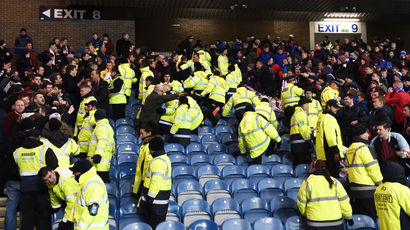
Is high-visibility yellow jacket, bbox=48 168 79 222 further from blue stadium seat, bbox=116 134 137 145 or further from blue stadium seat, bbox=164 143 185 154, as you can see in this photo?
blue stadium seat, bbox=116 134 137 145

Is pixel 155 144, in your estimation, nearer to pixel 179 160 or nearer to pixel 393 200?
pixel 179 160

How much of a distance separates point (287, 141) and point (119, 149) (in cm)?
396

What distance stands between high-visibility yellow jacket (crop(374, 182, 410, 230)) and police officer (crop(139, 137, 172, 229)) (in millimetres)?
2908

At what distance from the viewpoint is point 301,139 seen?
32.0 ft

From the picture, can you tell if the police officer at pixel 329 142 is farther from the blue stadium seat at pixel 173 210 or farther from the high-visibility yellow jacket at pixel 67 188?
the high-visibility yellow jacket at pixel 67 188

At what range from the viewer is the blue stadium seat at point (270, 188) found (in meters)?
8.27

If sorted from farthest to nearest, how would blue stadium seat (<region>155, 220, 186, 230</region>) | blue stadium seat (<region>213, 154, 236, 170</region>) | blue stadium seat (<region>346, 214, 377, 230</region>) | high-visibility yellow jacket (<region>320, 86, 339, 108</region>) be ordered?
high-visibility yellow jacket (<region>320, 86, 339, 108</region>) < blue stadium seat (<region>213, 154, 236, 170</region>) < blue stadium seat (<region>346, 214, 377, 230</region>) < blue stadium seat (<region>155, 220, 186, 230</region>)


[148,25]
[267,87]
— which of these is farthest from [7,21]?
[267,87]

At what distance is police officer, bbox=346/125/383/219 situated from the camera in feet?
24.2

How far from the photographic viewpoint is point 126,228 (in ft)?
20.2

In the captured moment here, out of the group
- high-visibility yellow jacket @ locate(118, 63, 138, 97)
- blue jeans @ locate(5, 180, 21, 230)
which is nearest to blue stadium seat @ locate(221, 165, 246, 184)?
blue jeans @ locate(5, 180, 21, 230)

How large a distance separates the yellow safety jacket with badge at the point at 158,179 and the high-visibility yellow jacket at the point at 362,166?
120 inches

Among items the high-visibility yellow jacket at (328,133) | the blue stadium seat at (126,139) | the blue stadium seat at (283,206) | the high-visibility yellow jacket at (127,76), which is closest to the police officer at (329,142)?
the high-visibility yellow jacket at (328,133)

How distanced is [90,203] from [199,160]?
3.88 metres
